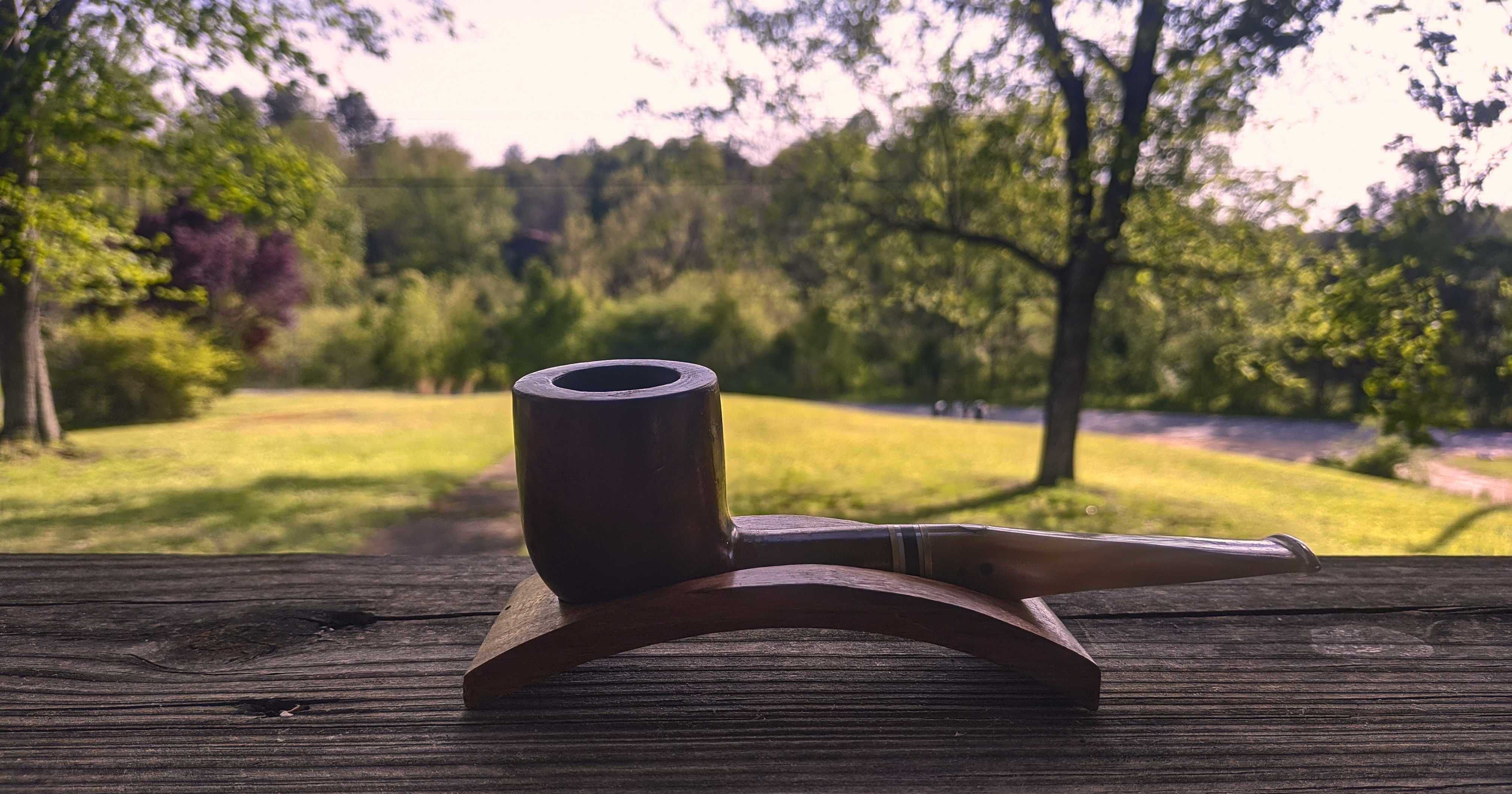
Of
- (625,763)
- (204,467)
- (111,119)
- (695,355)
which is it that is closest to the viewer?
(625,763)

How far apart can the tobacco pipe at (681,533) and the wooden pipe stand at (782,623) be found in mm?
35

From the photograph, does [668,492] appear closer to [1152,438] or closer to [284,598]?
[284,598]

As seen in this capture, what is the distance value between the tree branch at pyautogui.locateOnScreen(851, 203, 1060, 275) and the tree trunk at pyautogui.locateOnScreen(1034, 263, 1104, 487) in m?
0.26

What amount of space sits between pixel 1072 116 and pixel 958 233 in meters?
1.21

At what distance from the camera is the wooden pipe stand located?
86 centimetres

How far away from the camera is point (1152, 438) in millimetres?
13203

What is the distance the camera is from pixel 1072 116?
6.18 meters

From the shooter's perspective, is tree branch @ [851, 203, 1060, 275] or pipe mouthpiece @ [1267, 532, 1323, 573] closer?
pipe mouthpiece @ [1267, 532, 1323, 573]

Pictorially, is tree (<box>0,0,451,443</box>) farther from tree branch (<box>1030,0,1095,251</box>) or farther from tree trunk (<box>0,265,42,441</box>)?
tree branch (<box>1030,0,1095,251</box>)

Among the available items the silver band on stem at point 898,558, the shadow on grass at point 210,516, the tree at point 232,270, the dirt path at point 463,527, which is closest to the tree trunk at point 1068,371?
the dirt path at point 463,527

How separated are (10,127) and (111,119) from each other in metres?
0.42

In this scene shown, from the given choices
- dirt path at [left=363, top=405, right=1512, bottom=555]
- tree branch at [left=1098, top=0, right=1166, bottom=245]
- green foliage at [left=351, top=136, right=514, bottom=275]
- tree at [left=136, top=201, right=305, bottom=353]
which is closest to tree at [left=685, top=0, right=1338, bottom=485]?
tree branch at [left=1098, top=0, right=1166, bottom=245]

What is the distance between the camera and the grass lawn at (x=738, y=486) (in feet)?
16.0

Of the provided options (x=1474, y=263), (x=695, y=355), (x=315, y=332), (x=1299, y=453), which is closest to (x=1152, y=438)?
(x=1299, y=453)
